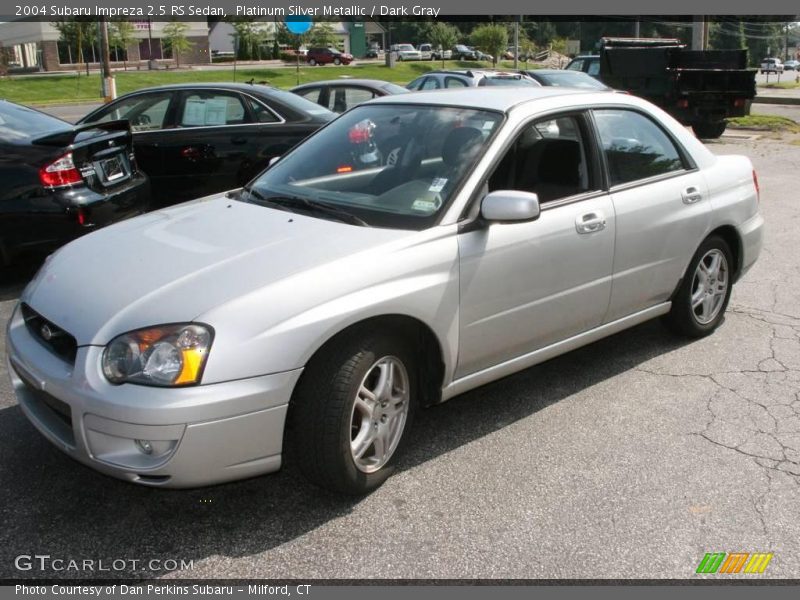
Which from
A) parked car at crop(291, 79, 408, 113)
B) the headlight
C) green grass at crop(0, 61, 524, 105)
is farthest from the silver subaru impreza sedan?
green grass at crop(0, 61, 524, 105)

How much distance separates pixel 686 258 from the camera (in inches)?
192

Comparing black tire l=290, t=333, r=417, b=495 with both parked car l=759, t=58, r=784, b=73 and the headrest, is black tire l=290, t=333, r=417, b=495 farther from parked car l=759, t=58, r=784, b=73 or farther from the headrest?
parked car l=759, t=58, r=784, b=73

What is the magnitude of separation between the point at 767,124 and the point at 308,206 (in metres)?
19.9

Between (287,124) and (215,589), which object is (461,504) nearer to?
(215,589)

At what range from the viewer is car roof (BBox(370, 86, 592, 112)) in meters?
4.17

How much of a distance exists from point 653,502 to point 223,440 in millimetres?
1802

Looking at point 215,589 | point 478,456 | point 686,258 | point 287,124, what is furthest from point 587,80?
point 215,589

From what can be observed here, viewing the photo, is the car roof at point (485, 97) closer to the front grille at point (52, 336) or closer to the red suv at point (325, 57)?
the front grille at point (52, 336)

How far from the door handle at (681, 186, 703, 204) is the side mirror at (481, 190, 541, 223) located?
5.33 feet

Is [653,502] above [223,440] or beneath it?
beneath

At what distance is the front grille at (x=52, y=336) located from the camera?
3.20 metres

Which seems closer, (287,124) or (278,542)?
(278,542)

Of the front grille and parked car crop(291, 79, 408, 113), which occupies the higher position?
parked car crop(291, 79, 408, 113)

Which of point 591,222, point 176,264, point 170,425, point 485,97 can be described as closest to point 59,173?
point 176,264
